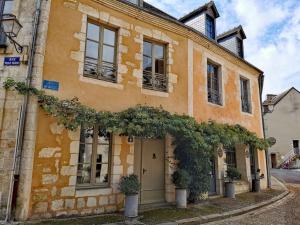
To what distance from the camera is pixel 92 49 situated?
19.9 ft

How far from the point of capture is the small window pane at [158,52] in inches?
287

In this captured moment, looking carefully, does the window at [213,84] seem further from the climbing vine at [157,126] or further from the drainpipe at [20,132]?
the drainpipe at [20,132]

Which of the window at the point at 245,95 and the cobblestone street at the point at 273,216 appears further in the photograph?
the window at the point at 245,95

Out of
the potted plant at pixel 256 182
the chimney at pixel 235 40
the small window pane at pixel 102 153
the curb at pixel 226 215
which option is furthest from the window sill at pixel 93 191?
the chimney at pixel 235 40

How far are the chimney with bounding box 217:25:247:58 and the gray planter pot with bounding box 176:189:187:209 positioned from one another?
23.5ft

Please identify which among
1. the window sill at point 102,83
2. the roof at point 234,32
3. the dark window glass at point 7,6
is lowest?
the window sill at point 102,83

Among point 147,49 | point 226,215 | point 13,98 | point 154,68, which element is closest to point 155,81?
point 154,68

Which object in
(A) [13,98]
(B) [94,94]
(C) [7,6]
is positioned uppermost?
(C) [7,6]

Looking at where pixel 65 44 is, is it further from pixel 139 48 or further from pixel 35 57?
pixel 139 48

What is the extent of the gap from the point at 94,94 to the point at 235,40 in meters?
7.87

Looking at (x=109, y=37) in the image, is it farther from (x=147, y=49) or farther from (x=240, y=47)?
(x=240, y=47)

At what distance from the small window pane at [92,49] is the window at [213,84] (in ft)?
14.1

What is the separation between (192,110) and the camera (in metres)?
7.65

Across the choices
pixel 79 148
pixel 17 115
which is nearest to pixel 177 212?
pixel 79 148
